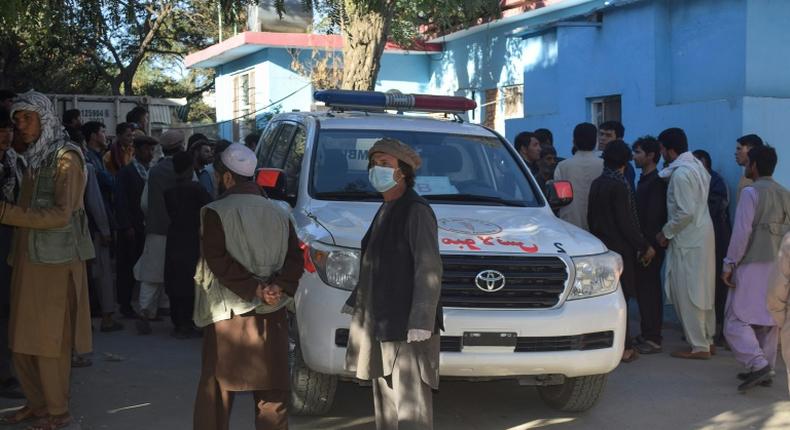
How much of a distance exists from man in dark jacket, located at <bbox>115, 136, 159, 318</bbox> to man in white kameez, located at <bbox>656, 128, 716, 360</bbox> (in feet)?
16.4

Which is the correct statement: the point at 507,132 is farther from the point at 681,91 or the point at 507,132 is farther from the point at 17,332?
the point at 17,332

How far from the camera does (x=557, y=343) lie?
19.1 ft

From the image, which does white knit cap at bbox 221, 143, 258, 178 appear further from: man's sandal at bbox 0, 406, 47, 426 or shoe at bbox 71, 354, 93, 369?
shoe at bbox 71, 354, 93, 369

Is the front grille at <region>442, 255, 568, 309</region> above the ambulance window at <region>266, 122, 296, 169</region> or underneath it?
underneath

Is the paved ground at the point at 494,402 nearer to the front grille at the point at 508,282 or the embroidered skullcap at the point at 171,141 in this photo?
the front grille at the point at 508,282

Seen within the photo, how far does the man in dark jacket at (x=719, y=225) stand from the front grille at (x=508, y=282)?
370 cm

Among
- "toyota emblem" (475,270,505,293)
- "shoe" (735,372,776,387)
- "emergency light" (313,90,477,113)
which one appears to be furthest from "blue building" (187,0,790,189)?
"toyota emblem" (475,270,505,293)

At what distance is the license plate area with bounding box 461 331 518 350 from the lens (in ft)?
18.5

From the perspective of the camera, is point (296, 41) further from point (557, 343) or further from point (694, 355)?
point (557, 343)

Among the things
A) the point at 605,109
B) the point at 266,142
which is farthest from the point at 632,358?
the point at 605,109

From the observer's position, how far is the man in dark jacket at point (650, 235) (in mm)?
8469

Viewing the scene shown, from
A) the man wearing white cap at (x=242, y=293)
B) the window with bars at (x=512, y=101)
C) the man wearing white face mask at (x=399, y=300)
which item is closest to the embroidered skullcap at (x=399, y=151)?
the man wearing white face mask at (x=399, y=300)

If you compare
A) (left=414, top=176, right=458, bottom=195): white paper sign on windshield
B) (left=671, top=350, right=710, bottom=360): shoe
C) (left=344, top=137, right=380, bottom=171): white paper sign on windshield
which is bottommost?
(left=671, top=350, right=710, bottom=360): shoe

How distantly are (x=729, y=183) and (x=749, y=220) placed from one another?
2.76 metres
